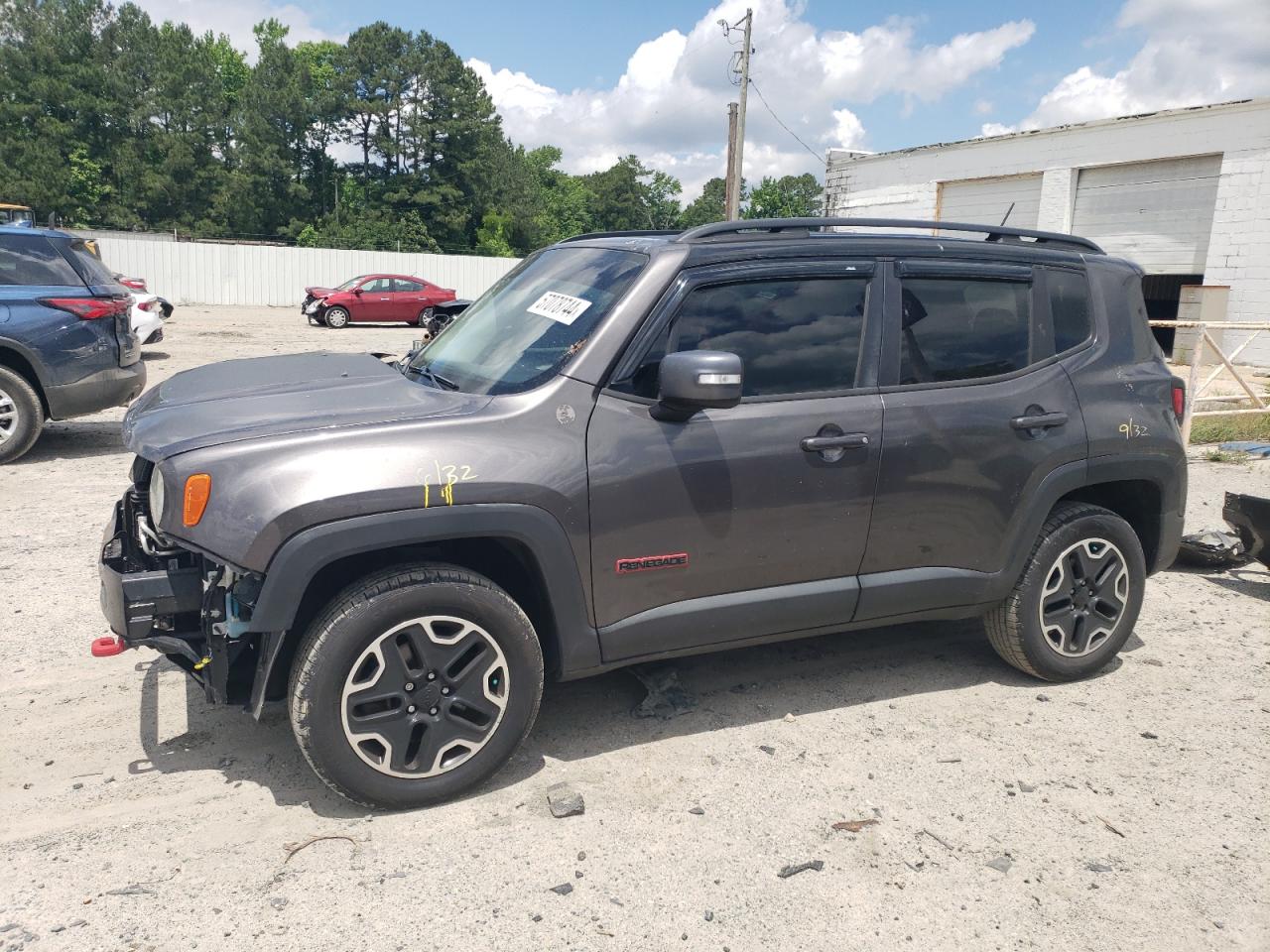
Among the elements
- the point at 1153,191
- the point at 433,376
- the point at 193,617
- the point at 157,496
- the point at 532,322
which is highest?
the point at 1153,191

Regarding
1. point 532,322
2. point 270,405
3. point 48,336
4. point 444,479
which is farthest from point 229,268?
point 444,479

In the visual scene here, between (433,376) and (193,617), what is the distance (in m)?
1.25

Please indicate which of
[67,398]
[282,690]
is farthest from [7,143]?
[282,690]

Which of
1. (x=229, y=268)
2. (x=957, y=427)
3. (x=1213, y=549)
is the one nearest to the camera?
(x=957, y=427)

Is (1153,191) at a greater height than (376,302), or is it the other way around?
(1153,191)

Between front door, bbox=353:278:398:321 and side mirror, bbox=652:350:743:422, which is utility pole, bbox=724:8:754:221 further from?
side mirror, bbox=652:350:743:422

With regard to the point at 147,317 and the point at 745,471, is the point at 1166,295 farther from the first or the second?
the point at 745,471

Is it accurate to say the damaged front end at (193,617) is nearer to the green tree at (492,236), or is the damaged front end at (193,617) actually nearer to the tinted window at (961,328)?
the tinted window at (961,328)

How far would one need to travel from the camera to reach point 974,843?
3.13m

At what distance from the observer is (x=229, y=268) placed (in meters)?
33.5

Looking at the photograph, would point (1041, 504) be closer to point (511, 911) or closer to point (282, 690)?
point (511, 911)

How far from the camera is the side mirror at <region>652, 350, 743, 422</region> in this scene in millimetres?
3154

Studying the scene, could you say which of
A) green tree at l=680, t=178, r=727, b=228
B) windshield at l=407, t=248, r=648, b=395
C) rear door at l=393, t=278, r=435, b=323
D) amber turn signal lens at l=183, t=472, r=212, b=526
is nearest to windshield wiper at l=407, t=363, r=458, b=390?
windshield at l=407, t=248, r=648, b=395

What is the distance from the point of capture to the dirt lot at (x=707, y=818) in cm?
271
